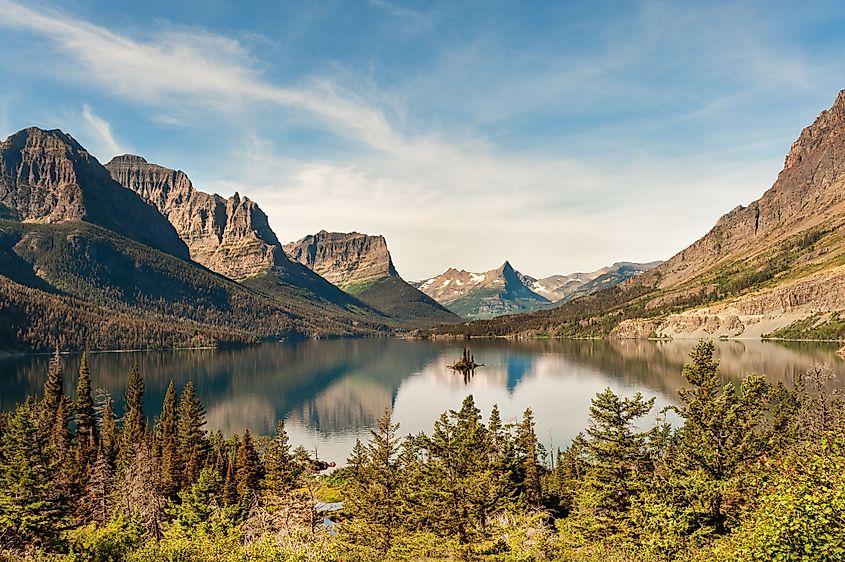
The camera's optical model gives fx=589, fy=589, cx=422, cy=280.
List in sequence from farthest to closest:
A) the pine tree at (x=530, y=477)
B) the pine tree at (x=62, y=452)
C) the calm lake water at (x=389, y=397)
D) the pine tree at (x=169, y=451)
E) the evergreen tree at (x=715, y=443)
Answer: the calm lake water at (x=389, y=397)
the pine tree at (x=169, y=451)
the pine tree at (x=530, y=477)
the pine tree at (x=62, y=452)
the evergreen tree at (x=715, y=443)

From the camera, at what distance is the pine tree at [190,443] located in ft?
231

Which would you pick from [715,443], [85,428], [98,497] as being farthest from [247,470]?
[715,443]

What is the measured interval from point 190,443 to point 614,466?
57.7 meters

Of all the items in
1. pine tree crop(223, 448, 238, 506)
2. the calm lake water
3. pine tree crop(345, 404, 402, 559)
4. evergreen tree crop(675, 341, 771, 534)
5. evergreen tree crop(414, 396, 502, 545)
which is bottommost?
the calm lake water

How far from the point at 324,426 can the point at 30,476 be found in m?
88.1

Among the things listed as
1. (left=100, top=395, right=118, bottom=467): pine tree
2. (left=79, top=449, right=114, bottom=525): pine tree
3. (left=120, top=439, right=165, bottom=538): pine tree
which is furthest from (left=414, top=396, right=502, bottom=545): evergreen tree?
(left=100, top=395, right=118, bottom=467): pine tree

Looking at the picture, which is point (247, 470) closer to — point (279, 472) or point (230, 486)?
point (230, 486)

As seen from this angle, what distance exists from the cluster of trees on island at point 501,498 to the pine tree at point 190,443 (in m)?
0.71

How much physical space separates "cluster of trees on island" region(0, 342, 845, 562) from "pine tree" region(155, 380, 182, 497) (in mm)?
365

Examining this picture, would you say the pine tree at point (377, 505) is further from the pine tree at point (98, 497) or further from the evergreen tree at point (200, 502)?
the pine tree at point (98, 497)

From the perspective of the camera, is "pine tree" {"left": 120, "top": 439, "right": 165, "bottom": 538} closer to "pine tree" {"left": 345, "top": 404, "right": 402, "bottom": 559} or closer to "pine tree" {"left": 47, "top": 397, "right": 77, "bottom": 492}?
"pine tree" {"left": 47, "top": 397, "right": 77, "bottom": 492}

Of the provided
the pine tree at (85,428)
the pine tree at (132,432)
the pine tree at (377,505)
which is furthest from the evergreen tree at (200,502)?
the pine tree at (85,428)

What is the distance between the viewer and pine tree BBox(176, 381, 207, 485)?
7031 centimetres

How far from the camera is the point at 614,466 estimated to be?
37.8 m
